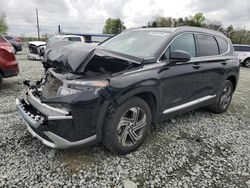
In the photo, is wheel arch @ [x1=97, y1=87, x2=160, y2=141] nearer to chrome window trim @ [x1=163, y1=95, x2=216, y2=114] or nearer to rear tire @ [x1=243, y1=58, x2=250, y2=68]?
chrome window trim @ [x1=163, y1=95, x2=216, y2=114]

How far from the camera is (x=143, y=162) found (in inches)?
111

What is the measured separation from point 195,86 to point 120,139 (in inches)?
70.0

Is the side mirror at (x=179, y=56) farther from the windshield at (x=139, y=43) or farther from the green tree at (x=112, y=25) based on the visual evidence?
the green tree at (x=112, y=25)

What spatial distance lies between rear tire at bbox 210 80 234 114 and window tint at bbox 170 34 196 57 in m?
1.34

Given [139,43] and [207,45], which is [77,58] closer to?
[139,43]

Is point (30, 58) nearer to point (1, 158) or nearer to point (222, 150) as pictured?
point (1, 158)

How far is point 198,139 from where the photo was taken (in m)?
3.55

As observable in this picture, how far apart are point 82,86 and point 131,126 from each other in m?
0.90

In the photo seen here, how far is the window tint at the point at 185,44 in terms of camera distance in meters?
3.41

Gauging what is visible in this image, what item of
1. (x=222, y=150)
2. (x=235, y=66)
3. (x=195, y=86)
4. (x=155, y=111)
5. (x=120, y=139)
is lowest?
(x=222, y=150)

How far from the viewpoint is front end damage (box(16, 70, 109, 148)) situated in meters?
2.35

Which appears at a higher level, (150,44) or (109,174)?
(150,44)

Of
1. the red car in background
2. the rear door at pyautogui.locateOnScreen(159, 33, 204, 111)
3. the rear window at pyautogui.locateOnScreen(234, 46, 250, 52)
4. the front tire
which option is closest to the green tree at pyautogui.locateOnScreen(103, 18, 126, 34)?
the rear window at pyautogui.locateOnScreen(234, 46, 250, 52)

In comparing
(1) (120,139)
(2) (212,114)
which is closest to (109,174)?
(1) (120,139)
